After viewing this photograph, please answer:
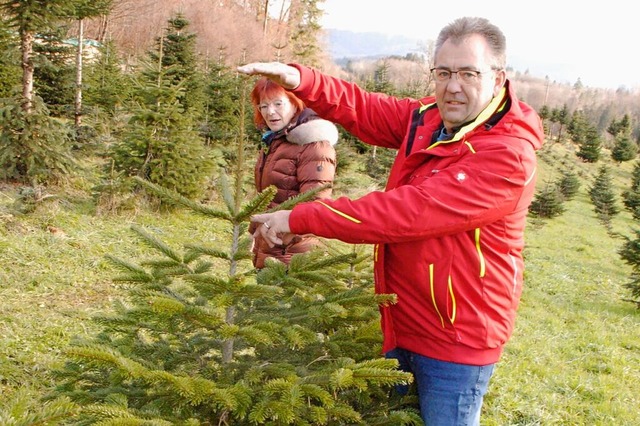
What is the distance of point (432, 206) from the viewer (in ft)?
5.49

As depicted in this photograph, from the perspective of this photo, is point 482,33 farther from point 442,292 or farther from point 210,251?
point 210,251

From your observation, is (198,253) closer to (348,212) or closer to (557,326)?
(348,212)

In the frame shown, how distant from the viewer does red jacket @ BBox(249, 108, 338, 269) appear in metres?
3.39

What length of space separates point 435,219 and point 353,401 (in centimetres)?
96

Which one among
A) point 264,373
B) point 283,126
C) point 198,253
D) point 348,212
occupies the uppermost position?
point 283,126

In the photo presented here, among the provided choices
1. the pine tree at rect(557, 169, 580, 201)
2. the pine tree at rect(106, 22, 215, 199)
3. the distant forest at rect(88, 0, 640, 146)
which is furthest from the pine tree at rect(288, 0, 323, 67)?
the pine tree at rect(106, 22, 215, 199)

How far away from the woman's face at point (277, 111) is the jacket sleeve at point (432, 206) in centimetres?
178

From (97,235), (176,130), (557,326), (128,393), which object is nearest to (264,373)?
(128,393)

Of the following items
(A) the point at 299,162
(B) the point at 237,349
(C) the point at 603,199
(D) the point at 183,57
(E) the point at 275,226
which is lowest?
(C) the point at 603,199

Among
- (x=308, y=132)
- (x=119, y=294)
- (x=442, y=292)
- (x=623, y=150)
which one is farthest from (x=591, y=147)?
(x=442, y=292)

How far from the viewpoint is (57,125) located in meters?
Result: 8.69

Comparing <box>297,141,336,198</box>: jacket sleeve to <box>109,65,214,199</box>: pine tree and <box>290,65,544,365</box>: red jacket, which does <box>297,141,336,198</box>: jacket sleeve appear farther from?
<box>109,65,214,199</box>: pine tree

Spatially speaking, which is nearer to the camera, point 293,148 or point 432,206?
point 432,206

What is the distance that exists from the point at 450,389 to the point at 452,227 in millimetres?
671
